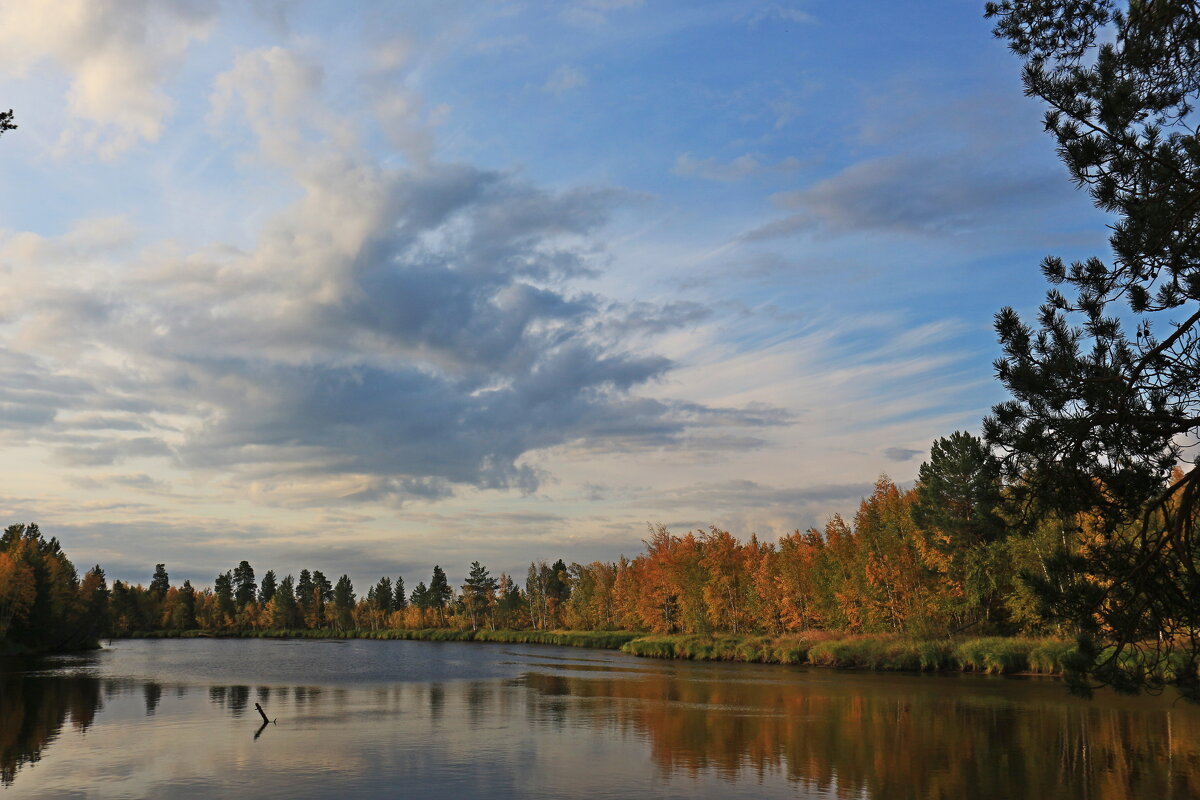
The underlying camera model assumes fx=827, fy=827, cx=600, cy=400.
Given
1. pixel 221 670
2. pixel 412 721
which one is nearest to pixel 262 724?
pixel 412 721

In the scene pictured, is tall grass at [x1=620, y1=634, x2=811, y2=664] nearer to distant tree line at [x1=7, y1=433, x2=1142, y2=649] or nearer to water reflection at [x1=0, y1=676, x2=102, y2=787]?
distant tree line at [x1=7, y1=433, x2=1142, y2=649]

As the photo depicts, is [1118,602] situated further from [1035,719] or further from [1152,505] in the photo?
[1035,719]

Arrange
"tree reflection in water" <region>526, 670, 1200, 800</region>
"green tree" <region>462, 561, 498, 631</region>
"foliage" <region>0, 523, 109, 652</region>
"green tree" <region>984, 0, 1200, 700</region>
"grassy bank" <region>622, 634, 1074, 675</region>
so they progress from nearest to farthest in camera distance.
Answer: "green tree" <region>984, 0, 1200, 700</region> → "tree reflection in water" <region>526, 670, 1200, 800</region> → "grassy bank" <region>622, 634, 1074, 675</region> → "foliage" <region>0, 523, 109, 652</region> → "green tree" <region>462, 561, 498, 631</region>

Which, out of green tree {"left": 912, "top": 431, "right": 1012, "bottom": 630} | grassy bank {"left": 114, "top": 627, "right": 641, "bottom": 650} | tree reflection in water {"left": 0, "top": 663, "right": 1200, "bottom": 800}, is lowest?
grassy bank {"left": 114, "top": 627, "right": 641, "bottom": 650}

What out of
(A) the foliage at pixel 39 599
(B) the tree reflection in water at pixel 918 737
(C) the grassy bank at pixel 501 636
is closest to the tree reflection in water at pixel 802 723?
(B) the tree reflection in water at pixel 918 737

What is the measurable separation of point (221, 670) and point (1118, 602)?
77328 millimetres

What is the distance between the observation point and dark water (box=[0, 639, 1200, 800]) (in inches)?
966

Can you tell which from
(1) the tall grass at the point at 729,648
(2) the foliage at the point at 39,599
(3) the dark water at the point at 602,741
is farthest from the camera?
(2) the foliage at the point at 39,599

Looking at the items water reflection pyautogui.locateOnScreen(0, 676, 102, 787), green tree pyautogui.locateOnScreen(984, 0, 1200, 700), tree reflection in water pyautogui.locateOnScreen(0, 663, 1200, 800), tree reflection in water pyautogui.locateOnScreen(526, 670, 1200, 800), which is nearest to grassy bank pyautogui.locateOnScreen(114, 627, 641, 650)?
tree reflection in water pyautogui.locateOnScreen(0, 663, 1200, 800)

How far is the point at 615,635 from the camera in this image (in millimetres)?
117812

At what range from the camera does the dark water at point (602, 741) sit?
24.5m

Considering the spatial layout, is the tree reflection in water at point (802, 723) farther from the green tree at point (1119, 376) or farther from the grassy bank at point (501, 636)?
the grassy bank at point (501, 636)

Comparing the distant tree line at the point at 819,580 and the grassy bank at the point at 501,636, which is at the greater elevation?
the distant tree line at the point at 819,580

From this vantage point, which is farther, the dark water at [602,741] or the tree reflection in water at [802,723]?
the tree reflection in water at [802,723]
